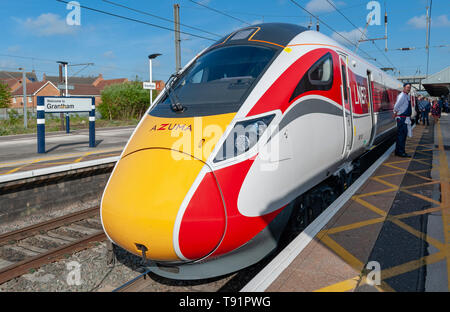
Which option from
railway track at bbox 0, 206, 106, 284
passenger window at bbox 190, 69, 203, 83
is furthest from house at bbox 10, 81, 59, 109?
passenger window at bbox 190, 69, 203, 83

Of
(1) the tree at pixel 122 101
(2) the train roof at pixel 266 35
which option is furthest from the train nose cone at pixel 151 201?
(1) the tree at pixel 122 101

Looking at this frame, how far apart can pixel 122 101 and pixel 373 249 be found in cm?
3329

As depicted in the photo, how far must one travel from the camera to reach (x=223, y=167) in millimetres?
2941

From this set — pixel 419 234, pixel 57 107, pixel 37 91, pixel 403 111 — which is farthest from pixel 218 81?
pixel 37 91

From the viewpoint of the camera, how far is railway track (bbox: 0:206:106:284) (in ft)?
15.3

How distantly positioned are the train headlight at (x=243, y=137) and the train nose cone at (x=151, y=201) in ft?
0.86

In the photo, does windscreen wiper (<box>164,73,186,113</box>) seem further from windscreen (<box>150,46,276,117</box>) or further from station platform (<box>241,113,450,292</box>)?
station platform (<box>241,113,450,292</box>)

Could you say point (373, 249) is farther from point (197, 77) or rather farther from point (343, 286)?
point (197, 77)

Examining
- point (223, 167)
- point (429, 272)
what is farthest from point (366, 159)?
point (223, 167)

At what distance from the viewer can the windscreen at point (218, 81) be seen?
353 cm

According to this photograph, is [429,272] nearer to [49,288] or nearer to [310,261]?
[310,261]

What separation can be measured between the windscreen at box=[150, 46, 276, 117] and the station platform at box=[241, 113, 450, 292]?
5.03ft

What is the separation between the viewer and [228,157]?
9.87 ft
